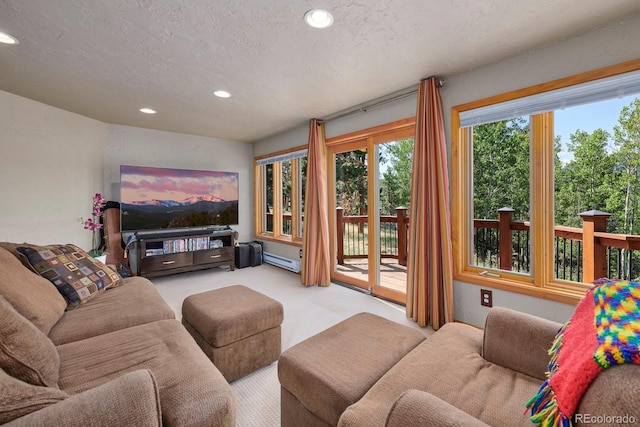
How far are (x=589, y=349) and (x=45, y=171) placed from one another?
4.65 m

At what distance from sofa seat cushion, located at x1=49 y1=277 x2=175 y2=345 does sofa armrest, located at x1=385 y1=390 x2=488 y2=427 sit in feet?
4.96

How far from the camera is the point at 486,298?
2328 millimetres

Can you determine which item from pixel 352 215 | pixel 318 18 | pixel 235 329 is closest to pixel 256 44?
pixel 318 18

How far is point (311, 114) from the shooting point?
3.61 m

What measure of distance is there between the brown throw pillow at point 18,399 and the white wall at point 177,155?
4020 millimetres

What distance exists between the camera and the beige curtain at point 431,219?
246cm

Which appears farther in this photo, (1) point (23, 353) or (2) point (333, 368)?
(2) point (333, 368)

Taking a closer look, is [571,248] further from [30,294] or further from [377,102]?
[30,294]

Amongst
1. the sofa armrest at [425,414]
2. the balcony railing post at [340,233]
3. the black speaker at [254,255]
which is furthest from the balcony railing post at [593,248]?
the black speaker at [254,255]

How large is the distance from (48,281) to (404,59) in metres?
2.98

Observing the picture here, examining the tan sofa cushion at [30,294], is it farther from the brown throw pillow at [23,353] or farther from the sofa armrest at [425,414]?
the sofa armrest at [425,414]

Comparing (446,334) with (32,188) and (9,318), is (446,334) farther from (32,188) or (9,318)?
(32,188)

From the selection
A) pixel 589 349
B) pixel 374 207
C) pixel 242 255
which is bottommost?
pixel 242 255

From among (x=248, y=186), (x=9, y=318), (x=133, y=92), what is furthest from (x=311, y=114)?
(x=9, y=318)
